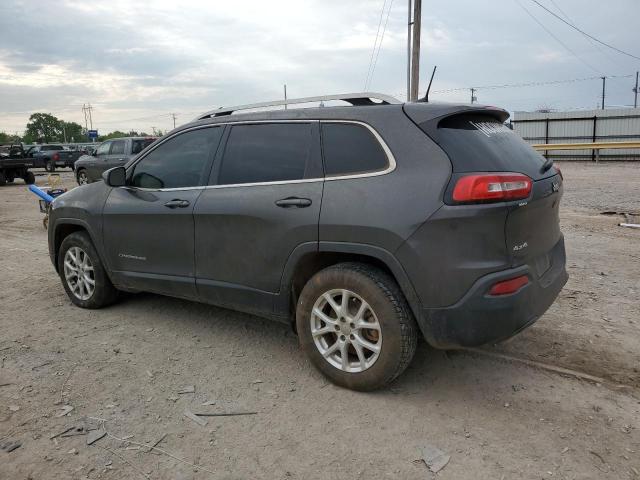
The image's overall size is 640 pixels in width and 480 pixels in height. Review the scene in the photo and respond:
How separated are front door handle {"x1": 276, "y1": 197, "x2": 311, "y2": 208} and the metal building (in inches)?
932

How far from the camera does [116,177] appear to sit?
448 cm

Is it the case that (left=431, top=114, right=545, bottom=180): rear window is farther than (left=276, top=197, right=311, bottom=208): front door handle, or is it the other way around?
(left=276, top=197, right=311, bottom=208): front door handle

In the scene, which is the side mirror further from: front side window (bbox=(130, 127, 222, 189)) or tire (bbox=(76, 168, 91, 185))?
tire (bbox=(76, 168, 91, 185))

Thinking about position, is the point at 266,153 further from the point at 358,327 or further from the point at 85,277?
the point at 85,277

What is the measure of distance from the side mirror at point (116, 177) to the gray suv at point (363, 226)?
35 cm

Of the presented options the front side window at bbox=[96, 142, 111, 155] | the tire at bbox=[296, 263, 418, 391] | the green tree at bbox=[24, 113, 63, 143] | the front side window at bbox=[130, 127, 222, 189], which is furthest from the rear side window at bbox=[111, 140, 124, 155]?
the green tree at bbox=[24, 113, 63, 143]

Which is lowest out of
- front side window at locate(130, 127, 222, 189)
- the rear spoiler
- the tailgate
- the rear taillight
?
the tailgate

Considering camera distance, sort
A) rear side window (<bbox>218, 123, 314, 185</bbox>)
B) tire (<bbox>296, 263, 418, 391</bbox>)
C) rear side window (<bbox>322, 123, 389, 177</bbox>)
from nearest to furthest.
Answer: tire (<bbox>296, 263, 418, 391</bbox>) → rear side window (<bbox>322, 123, 389, 177</bbox>) → rear side window (<bbox>218, 123, 314, 185</bbox>)

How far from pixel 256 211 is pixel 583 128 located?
28.1m

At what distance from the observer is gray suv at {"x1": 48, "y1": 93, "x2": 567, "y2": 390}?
284 cm

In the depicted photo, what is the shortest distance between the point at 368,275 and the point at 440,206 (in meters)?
0.60

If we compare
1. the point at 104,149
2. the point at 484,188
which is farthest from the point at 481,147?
the point at 104,149

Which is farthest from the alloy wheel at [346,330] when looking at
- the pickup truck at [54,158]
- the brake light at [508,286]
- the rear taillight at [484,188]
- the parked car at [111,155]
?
the pickup truck at [54,158]

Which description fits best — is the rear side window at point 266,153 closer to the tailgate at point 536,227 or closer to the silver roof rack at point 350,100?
the silver roof rack at point 350,100
